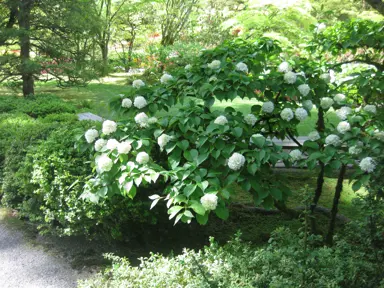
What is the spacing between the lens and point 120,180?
2.33 m

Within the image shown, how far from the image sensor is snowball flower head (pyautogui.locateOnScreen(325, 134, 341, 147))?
247cm

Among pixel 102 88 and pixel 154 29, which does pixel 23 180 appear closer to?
pixel 102 88

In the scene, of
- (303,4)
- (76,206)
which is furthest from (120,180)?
(303,4)

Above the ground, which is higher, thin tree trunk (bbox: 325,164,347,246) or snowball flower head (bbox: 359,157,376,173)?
snowball flower head (bbox: 359,157,376,173)

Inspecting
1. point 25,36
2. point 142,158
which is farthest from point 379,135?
point 25,36

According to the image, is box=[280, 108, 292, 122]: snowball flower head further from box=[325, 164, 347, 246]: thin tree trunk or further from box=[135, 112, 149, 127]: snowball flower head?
box=[135, 112, 149, 127]: snowball flower head

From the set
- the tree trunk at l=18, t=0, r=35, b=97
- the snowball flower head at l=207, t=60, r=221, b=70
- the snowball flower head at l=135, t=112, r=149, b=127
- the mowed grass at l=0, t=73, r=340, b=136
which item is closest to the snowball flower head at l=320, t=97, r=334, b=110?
the snowball flower head at l=207, t=60, r=221, b=70

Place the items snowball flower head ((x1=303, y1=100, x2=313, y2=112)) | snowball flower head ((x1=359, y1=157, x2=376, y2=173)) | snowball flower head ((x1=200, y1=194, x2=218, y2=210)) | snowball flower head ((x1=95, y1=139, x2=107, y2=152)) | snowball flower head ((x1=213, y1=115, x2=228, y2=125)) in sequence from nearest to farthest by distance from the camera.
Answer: snowball flower head ((x1=200, y1=194, x2=218, y2=210)) → snowball flower head ((x1=359, y1=157, x2=376, y2=173)) → snowball flower head ((x1=213, y1=115, x2=228, y2=125)) → snowball flower head ((x1=95, y1=139, x2=107, y2=152)) → snowball flower head ((x1=303, y1=100, x2=313, y2=112))

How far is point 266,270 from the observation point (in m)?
2.23

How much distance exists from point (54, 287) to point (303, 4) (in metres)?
8.73

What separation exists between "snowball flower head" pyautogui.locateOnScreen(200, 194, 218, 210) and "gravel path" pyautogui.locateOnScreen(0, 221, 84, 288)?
1.40 m

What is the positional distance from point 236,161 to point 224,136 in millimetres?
284

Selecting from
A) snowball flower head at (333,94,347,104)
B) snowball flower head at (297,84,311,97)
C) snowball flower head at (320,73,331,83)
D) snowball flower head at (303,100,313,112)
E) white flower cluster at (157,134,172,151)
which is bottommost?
white flower cluster at (157,134,172,151)

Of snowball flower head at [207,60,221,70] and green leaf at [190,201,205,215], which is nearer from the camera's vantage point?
green leaf at [190,201,205,215]
